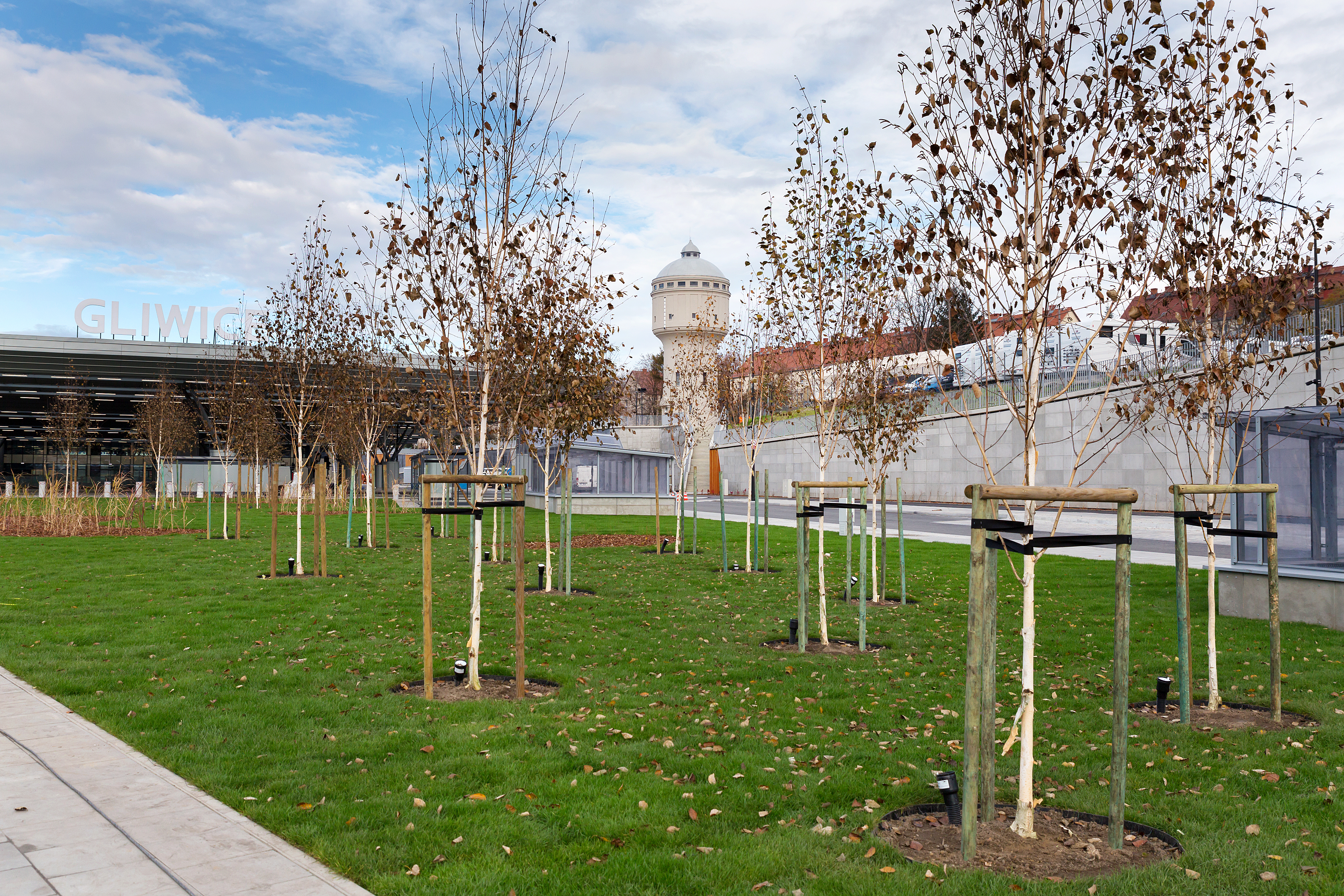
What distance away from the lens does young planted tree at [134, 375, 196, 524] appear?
37.5 m

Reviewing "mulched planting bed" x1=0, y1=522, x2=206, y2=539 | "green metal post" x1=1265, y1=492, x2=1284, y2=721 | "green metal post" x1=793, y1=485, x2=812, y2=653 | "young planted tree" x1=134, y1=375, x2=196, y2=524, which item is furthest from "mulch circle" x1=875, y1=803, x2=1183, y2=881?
"young planted tree" x1=134, y1=375, x2=196, y2=524

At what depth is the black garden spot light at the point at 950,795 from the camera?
494 cm

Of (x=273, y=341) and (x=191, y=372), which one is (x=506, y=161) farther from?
(x=191, y=372)

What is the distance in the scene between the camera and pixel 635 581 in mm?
16641

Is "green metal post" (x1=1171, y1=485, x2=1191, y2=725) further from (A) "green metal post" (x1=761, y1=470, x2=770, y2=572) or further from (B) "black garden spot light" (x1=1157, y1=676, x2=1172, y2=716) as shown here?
(A) "green metal post" (x1=761, y1=470, x2=770, y2=572)

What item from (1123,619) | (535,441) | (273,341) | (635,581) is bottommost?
(635,581)

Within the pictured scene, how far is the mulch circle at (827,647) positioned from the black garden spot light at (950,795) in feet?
16.2

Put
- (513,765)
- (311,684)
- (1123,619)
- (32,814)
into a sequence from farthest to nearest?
(311,684) < (513,765) < (32,814) < (1123,619)

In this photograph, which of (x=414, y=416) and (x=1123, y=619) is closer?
(x=1123, y=619)

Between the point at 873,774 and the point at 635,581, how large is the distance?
426 inches

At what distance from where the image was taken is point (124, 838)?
4617 millimetres

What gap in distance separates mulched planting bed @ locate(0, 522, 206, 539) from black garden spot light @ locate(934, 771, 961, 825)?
26.0 m

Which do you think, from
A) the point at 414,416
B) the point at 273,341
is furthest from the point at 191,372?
the point at 414,416

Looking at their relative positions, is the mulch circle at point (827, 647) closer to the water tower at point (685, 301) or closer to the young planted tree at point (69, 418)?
the young planted tree at point (69, 418)
